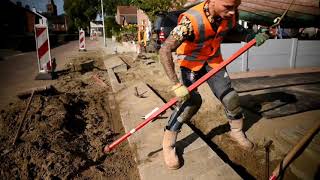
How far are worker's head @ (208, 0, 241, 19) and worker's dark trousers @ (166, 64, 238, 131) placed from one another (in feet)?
2.19

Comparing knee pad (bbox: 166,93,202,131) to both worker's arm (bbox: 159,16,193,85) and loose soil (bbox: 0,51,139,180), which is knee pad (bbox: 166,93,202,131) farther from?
loose soil (bbox: 0,51,139,180)

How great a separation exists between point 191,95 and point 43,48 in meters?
6.84

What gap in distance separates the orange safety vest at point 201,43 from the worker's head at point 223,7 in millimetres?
108

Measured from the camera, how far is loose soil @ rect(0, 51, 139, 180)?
118 inches

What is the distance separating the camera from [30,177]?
287cm

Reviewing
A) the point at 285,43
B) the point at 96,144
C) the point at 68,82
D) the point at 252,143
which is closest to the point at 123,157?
the point at 96,144

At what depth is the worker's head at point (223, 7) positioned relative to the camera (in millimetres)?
2617

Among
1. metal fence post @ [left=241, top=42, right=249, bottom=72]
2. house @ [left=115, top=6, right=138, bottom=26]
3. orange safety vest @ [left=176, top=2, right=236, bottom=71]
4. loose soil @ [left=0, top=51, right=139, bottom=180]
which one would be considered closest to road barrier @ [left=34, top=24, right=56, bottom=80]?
loose soil @ [left=0, top=51, right=139, bottom=180]

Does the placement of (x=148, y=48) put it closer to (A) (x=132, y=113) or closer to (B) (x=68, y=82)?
(B) (x=68, y=82)

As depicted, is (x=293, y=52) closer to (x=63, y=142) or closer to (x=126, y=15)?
(x=63, y=142)

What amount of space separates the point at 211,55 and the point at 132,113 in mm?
2124

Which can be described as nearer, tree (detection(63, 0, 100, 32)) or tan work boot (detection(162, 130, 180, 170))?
tan work boot (detection(162, 130, 180, 170))

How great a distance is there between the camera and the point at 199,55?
3.07 metres

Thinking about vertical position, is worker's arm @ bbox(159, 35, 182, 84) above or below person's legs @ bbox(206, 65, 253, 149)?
above
